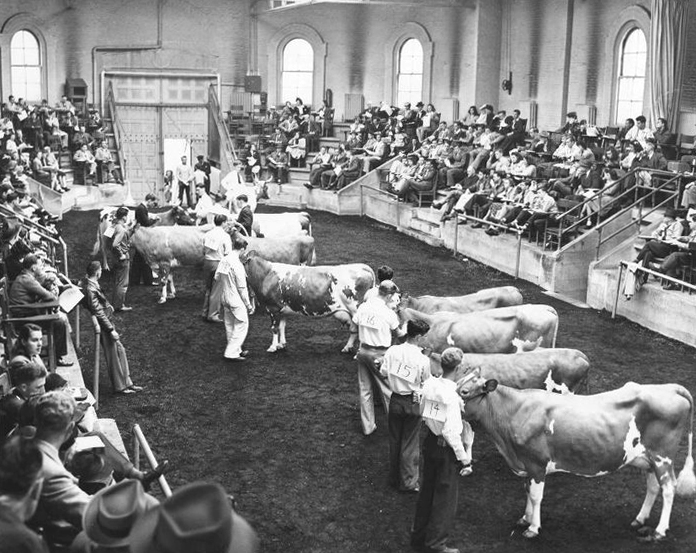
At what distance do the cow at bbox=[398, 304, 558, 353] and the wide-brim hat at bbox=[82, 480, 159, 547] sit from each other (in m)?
7.21

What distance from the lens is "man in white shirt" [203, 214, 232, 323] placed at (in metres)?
15.6

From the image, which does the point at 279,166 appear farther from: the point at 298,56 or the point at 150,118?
the point at 298,56

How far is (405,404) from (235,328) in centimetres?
491

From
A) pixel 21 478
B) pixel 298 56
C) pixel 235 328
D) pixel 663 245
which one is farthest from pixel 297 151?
pixel 21 478

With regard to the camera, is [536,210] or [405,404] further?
[536,210]

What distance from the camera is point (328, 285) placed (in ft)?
45.7

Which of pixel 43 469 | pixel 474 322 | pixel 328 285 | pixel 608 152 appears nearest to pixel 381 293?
pixel 474 322

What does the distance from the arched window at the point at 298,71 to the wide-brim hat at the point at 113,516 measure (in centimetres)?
3252

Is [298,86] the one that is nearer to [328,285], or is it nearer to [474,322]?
[328,285]

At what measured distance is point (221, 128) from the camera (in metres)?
34.3

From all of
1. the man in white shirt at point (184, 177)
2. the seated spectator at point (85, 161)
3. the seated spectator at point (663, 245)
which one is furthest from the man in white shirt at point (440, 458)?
the seated spectator at point (85, 161)

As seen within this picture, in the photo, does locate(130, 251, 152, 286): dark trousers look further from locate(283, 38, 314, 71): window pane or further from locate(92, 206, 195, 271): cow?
locate(283, 38, 314, 71): window pane

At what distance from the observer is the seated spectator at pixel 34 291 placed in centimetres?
1137

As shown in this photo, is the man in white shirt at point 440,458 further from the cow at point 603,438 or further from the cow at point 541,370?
the cow at point 541,370
